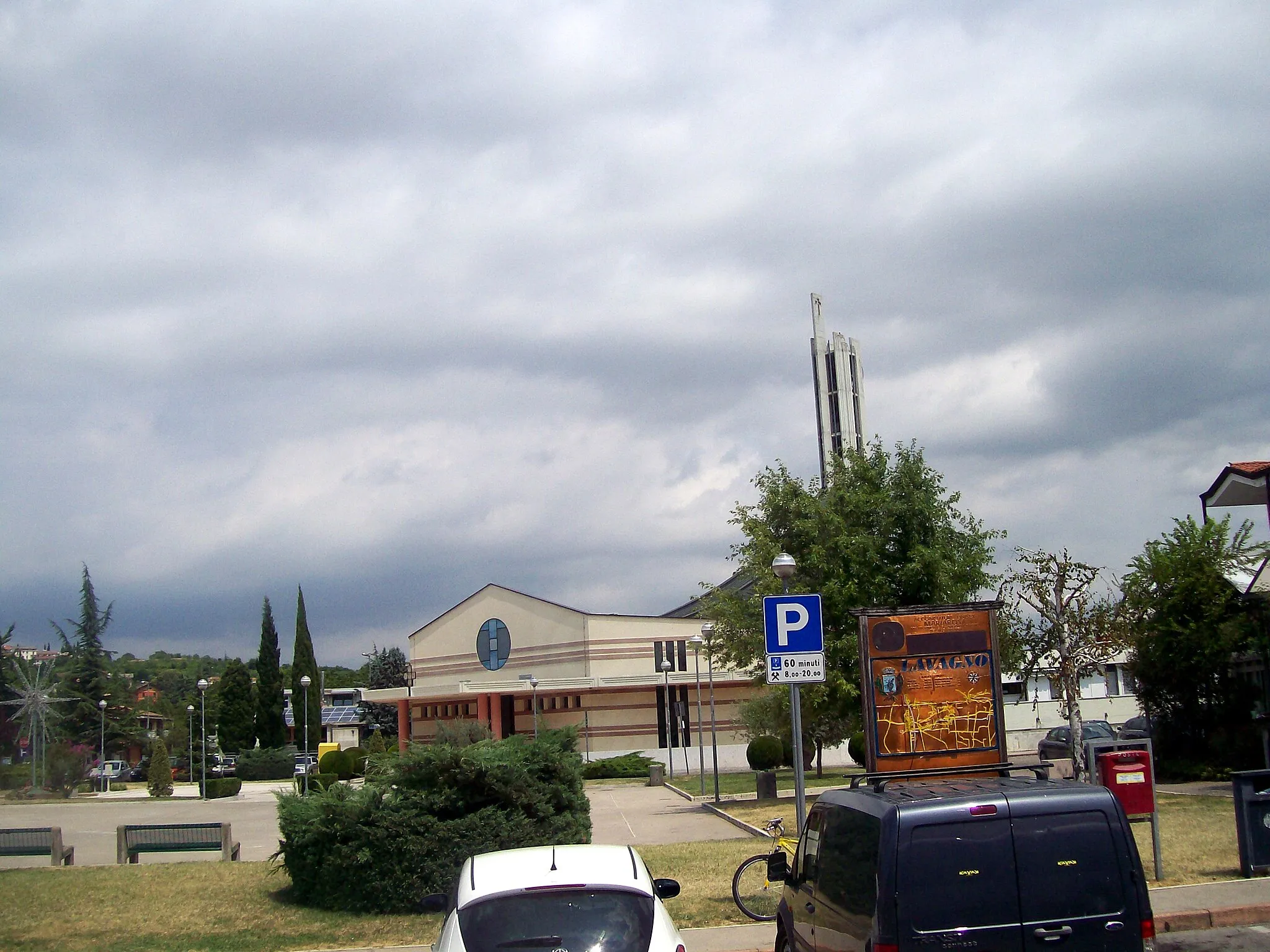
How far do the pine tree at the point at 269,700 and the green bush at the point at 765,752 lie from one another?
60.9m

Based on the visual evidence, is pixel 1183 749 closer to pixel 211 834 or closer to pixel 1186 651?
pixel 1186 651

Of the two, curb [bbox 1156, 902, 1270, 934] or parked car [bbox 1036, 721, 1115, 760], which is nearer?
curb [bbox 1156, 902, 1270, 934]

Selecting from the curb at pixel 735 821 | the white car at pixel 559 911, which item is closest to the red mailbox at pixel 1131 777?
the curb at pixel 735 821

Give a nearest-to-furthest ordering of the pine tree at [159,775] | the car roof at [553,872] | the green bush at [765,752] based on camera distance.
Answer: the car roof at [553,872] → the green bush at [765,752] → the pine tree at [159,775]

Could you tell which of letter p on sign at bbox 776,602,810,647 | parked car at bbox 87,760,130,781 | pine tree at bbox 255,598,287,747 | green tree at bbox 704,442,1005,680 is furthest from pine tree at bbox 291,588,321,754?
letter p on sign at bbox 776,602,810,647

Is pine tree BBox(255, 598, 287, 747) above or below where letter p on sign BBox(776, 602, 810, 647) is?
below

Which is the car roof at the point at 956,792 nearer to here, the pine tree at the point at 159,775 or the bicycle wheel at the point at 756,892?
the bicycle wheel at the point at 756,892

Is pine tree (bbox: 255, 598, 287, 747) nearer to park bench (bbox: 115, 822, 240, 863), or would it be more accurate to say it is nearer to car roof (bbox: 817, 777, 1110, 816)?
park bench (bbox: 115, 822, 240, 863)

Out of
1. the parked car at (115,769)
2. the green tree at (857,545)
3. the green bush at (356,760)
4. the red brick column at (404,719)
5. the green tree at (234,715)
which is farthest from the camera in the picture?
the green tree at (234,715)

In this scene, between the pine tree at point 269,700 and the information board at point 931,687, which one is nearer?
the information board at point 931,687

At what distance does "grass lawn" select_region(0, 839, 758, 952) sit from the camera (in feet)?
40.1

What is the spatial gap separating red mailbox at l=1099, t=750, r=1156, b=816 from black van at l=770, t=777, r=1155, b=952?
763cm

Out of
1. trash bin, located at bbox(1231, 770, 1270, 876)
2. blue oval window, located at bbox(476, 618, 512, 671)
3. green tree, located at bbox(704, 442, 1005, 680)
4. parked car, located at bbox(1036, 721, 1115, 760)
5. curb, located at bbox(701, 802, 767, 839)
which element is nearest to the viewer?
trash bin, located at bbox(1231, 770, 1270, 876)

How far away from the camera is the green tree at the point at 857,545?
26609 millimetres
